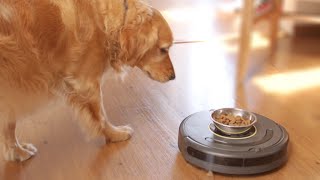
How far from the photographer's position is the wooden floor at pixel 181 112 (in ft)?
5.72

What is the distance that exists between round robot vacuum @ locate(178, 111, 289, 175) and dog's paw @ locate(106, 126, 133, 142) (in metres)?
0.27

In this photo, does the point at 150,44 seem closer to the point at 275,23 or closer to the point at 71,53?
the point at 71,53

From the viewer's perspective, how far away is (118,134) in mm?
1942

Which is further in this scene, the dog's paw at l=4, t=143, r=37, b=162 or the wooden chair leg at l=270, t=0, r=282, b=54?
the wooden chair leg at l=270, t=0, r=282, b=54

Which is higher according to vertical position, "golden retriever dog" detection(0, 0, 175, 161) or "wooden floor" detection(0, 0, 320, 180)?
"golden retriever dog" detection(0, 0, 175, 161)

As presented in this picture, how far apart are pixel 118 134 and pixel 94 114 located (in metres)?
0.15

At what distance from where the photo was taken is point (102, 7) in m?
1.69

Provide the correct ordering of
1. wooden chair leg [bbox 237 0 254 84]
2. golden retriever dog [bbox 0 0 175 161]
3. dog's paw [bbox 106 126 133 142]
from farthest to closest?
wooden chair leg [bbox 237 0 254 84], dog's paw [bbox 106 126 133 142], golden retriever dog [bbox 0 0 175 161]

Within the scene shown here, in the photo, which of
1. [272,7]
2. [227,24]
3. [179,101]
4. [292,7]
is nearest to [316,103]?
[179,101]

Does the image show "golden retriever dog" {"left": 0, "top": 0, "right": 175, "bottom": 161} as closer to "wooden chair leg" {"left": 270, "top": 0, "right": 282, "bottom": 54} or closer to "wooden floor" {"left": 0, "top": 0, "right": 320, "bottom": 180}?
"wooden floor" {"left": 0, "top": 0, "right": 320, "bottom": 180}

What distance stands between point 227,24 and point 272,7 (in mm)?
624

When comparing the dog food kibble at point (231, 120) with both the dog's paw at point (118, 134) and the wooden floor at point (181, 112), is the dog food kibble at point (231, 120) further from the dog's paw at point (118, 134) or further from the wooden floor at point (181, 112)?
the dog's paw at point (118, 134)

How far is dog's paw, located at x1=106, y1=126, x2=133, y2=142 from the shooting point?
6.34 feet

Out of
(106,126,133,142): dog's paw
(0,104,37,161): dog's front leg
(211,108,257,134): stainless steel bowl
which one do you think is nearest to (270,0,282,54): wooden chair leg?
(211,108,257,134): stainless steel bowl
